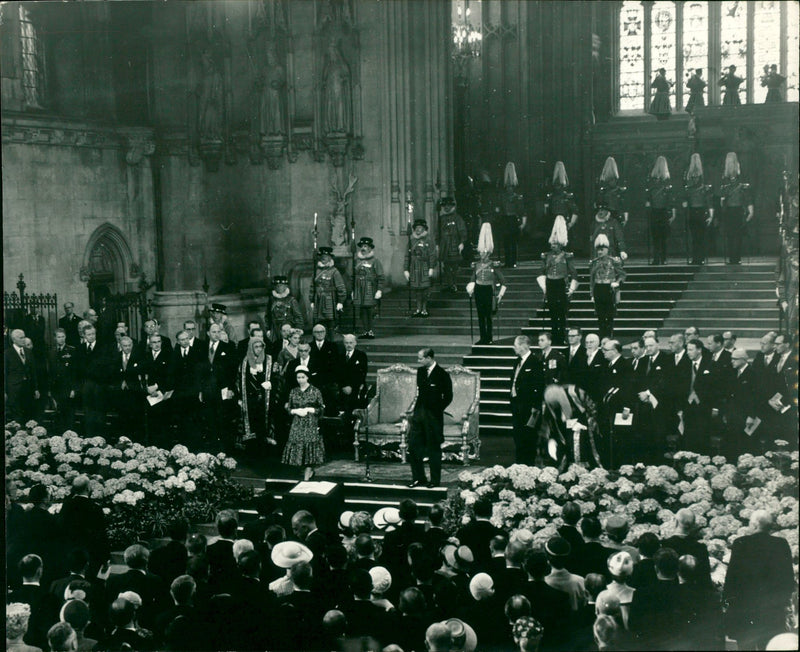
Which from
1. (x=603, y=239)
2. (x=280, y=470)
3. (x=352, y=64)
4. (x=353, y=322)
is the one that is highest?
(x=352, y=64)

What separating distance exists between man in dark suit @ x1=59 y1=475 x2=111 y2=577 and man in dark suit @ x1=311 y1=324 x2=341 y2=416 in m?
4.71

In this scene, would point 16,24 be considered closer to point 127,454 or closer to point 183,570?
point 127,454

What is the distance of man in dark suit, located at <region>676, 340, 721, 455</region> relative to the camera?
476 inches

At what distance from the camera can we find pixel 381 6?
20953 mm

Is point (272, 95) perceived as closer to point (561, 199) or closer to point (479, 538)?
point (561, 199)

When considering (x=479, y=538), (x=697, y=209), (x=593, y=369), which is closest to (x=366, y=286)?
(x=697, y=209)

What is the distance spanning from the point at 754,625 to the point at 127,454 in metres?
7.43

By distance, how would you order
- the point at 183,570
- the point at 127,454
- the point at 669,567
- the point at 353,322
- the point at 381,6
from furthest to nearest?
the point at 381,6
the point at 353,322
the point at 127,454
the point at 183,570
the point at 669,567

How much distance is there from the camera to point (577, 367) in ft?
42.0

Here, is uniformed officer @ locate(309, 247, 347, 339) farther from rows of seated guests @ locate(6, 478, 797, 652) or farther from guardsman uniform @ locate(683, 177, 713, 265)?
rows of seated guests @ locate(6, 478, 797, 652)

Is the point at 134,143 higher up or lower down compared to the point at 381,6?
lower down

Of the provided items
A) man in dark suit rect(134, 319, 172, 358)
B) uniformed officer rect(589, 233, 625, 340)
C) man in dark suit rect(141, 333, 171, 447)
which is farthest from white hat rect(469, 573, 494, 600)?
uniformed officer rect(589, 233, 625, 340)

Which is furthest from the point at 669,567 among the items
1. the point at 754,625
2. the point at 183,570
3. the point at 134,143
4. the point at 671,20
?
the point at 671,20

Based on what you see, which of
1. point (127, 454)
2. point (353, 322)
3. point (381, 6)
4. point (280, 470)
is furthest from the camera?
Answer: point (381, 6)
